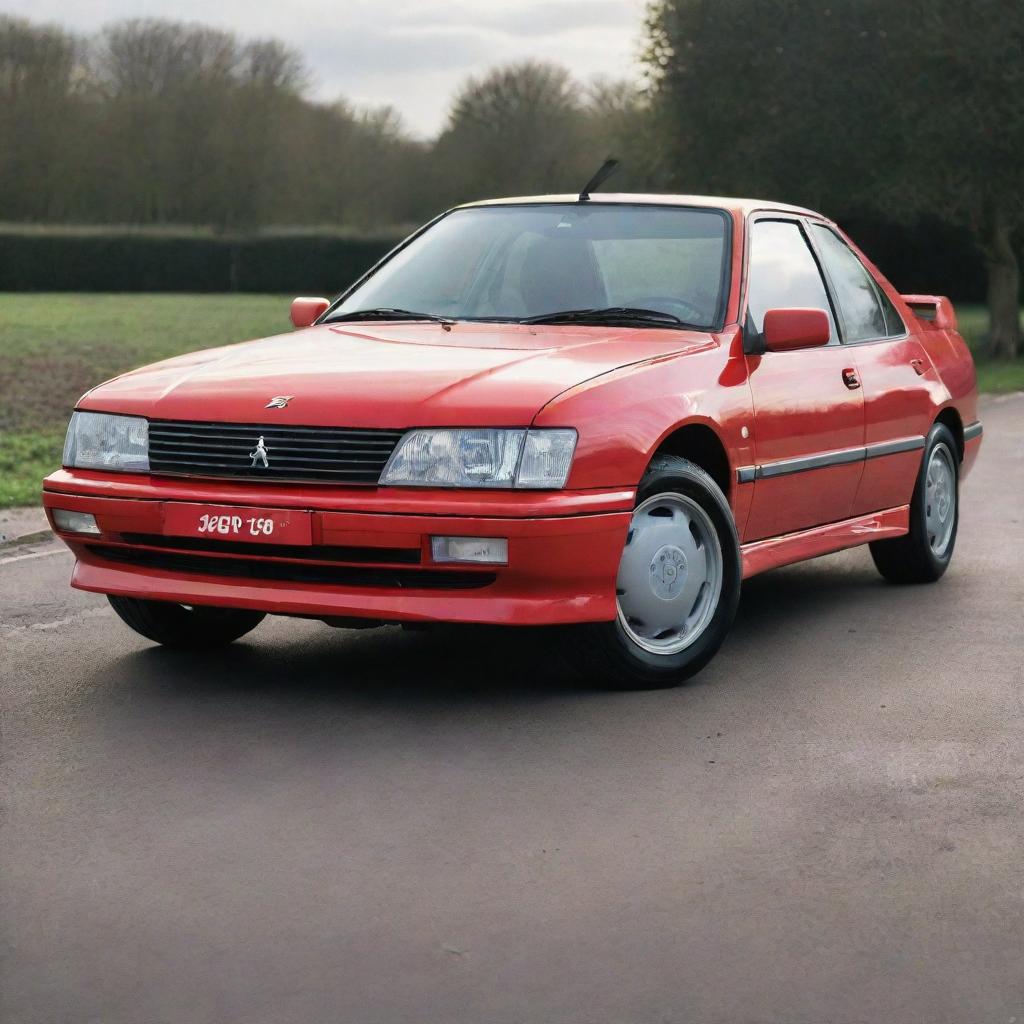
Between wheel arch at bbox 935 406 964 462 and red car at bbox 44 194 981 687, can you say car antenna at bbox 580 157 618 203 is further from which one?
wheel arch at bbox 935 406 964 462

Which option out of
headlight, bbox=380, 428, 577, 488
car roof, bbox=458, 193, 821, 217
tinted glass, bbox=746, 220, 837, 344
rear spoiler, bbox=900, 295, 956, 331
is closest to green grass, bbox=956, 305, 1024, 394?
rear spoiler, bbox=900, 295, 956, 331

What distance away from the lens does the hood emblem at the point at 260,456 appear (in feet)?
18.6

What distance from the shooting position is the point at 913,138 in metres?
26.2

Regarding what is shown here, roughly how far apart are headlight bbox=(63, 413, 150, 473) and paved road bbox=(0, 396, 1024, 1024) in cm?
71

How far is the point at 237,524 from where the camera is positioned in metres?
5.66

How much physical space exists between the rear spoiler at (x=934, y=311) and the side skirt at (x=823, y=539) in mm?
1213

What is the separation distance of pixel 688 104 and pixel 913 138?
4111 millimetres

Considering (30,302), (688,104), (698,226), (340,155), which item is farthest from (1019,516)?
(340,155)

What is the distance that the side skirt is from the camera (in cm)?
669

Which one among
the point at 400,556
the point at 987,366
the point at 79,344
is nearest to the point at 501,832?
the point at 400,556

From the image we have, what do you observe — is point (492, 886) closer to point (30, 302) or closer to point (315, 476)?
point (315, 476)

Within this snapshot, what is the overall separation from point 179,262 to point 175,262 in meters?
0.13

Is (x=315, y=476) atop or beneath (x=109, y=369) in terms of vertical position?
atop

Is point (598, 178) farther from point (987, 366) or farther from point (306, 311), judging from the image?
point (987, 366)
